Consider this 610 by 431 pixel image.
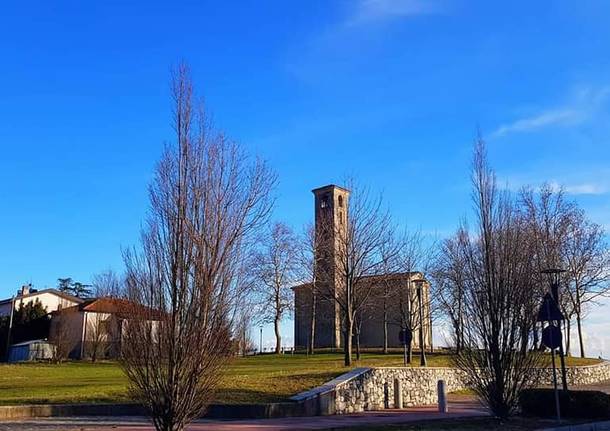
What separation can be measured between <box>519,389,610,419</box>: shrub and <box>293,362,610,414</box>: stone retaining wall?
858 mm

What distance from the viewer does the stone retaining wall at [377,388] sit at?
66.1 ft

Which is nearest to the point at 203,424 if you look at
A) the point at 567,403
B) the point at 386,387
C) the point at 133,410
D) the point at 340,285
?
the point at 133,410

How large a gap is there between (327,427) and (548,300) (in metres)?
7.50

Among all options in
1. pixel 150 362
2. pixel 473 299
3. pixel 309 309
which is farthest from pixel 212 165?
pixel 309 309

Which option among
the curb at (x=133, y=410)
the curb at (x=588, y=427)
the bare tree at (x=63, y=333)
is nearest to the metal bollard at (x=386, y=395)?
the curb at (x=133, y=410)

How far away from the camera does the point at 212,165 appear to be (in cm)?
1059

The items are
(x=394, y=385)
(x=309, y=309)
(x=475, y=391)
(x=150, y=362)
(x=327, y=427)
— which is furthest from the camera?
(x=309, y=309)

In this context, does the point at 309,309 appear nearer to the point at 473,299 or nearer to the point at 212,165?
the point at 473,299

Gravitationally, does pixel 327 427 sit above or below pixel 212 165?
below

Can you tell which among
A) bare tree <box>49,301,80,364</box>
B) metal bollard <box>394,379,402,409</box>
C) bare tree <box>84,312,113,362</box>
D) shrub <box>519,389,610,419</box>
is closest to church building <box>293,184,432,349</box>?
metal bollard <box>394,379,402,409</box>

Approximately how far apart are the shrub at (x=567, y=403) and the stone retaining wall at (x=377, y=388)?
2.82 ft

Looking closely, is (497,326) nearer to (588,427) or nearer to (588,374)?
(588,427)

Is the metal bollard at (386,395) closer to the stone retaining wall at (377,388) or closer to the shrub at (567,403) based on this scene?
the stone retaining wall at (377,388)

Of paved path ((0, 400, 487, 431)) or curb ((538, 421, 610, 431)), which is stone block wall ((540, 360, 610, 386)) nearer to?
curb ((538, 421, 610, 431))
